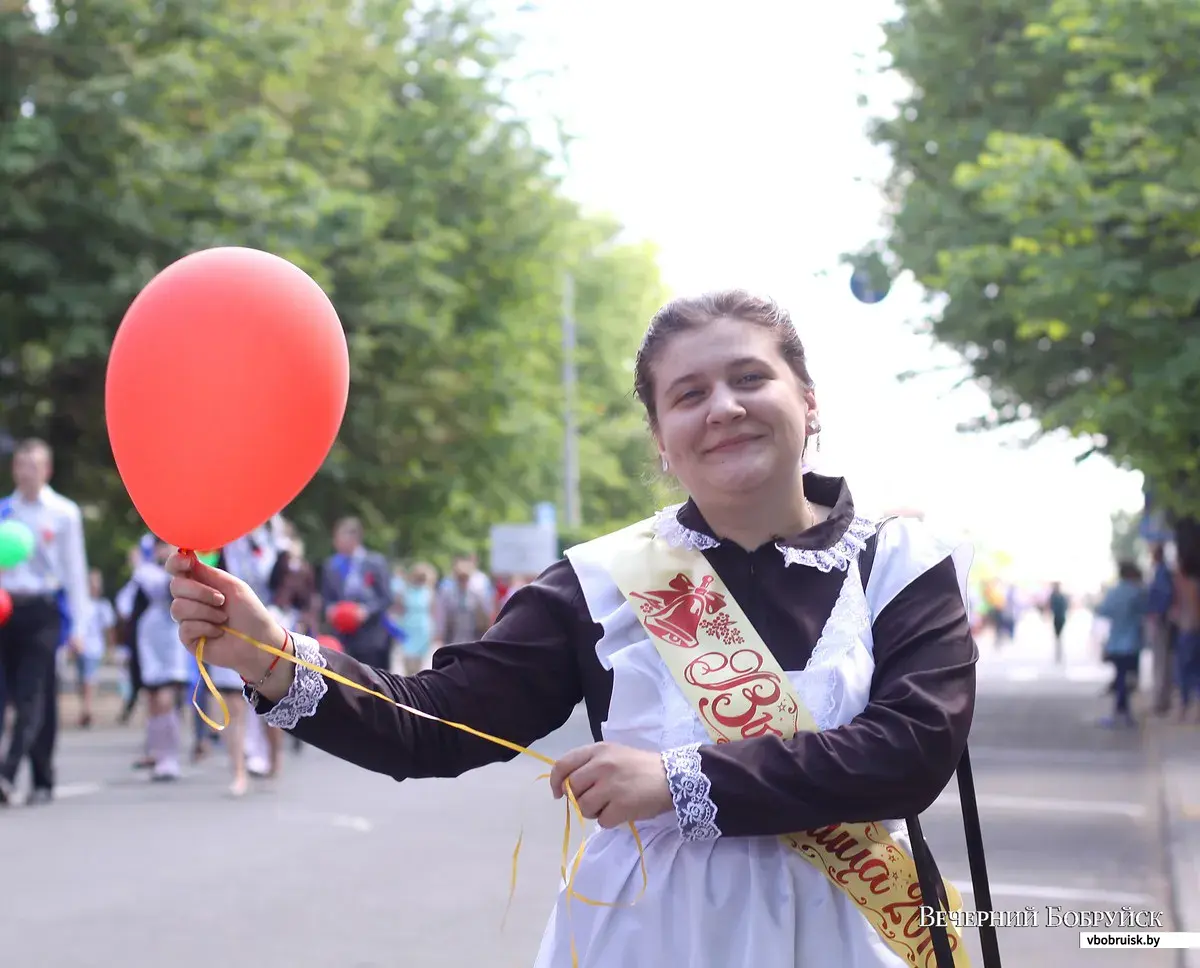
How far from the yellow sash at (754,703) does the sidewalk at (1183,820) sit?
417cm

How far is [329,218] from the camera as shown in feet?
69.2

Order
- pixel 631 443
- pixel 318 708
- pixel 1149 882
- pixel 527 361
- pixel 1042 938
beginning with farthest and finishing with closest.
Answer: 1. pixel 631 443
2. pixel 527 361
3. pixel 1149 882
4. pixel 1042 938
5. pixel 318 708

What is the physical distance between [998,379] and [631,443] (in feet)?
86.9

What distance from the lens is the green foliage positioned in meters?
19.1

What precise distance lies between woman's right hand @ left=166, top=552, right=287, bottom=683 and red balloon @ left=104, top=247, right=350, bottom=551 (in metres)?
0.14

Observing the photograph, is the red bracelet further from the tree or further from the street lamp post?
the street lamp post

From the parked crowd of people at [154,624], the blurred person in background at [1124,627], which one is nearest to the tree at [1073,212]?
the blurred person in background at [1124,627]

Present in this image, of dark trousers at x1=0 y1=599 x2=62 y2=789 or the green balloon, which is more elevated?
the green balloon

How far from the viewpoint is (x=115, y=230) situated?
19.2m

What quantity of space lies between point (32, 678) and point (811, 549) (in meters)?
9.39

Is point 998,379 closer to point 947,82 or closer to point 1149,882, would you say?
point 947,82

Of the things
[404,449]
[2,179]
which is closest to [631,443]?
[404,449]

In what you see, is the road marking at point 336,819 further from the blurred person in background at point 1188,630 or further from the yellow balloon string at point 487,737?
the blurred person in background at point 1188,630

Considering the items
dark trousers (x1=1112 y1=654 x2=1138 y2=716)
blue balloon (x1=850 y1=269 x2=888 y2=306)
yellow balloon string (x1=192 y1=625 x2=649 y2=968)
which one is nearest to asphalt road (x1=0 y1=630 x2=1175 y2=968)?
yellow balloon string (x1=192 y1=625 x2=649 y2=968)
